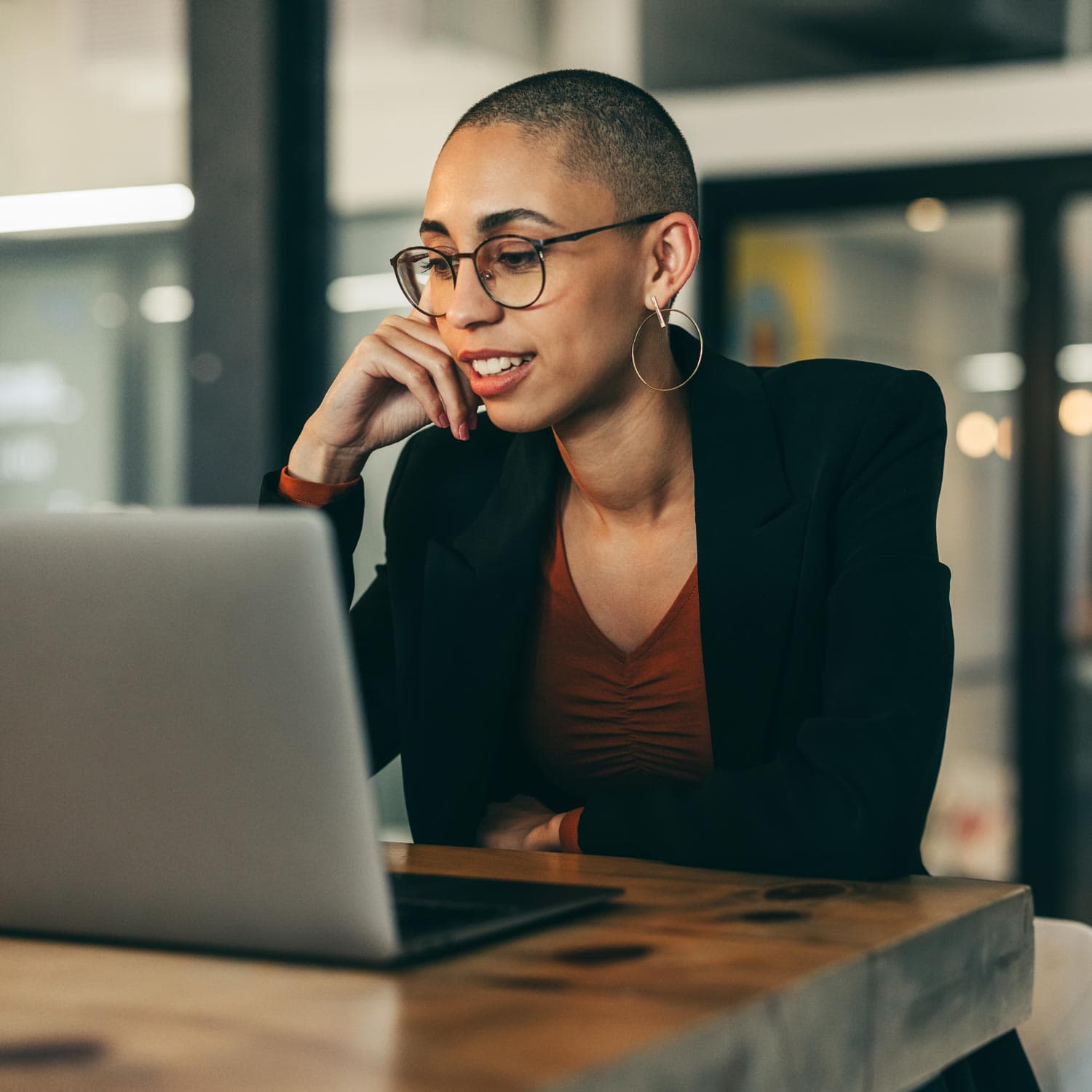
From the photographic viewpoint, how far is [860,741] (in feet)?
4.09

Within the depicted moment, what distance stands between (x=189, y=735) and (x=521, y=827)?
2.25 feet

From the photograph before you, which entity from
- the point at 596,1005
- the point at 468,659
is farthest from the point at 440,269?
the point at 596,1005

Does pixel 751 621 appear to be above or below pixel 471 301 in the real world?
below

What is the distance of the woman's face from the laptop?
0.73 m

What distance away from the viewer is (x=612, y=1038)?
670 millimetres

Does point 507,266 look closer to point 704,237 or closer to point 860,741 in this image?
point 860,741

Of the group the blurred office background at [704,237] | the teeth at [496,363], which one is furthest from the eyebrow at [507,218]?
the blurred office background at [704,237]

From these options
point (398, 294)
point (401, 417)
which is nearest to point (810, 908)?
point (401, 417)

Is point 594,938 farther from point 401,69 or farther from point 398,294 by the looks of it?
point 401,69

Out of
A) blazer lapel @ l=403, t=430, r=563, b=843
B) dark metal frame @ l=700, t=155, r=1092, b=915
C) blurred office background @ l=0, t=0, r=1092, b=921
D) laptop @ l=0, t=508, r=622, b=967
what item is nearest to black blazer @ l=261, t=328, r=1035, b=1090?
blazer lapel @ l=403, t=430, r=563, b=843

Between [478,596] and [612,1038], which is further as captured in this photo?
[478,596]

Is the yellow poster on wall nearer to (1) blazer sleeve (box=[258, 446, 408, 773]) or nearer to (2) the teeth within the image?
(1) blazer sleeve (box=[258, 446, 408, 773])

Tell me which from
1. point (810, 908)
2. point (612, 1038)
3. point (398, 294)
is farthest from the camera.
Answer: point (398, 294)

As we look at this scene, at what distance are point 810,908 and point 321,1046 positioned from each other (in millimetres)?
390
